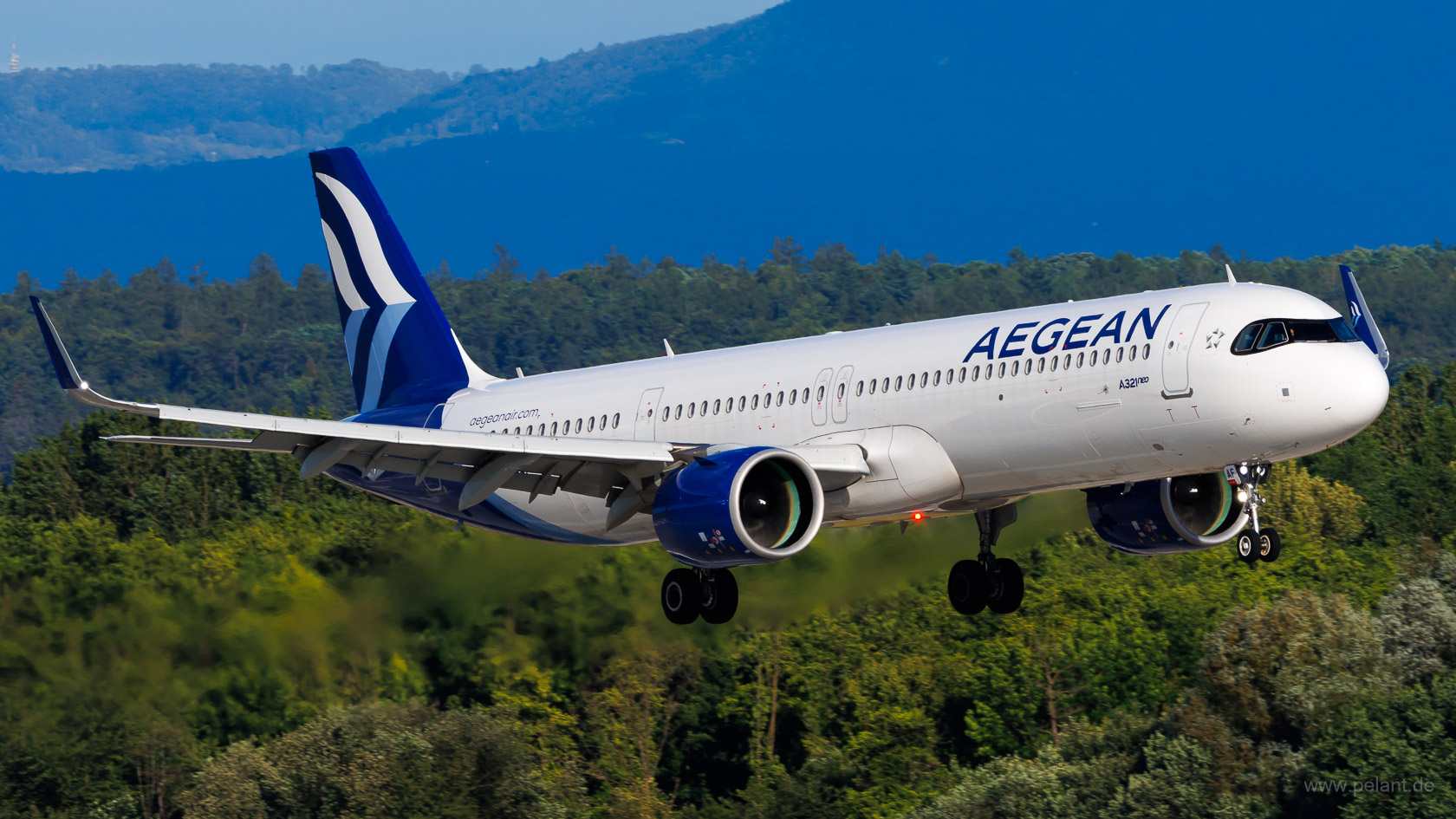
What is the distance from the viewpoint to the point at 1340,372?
2691 centimetres

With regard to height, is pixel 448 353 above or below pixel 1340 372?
above

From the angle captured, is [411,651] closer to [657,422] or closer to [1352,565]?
[657,422]

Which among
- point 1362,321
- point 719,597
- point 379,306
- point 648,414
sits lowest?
point 719,597

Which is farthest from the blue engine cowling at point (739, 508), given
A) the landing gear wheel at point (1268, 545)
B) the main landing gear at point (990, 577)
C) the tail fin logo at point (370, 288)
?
the tail fin logo at point (370, 288)

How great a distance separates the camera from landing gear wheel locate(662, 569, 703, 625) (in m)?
32.8

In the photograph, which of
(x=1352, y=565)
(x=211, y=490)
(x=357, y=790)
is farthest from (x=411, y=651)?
(x=211, y=490)

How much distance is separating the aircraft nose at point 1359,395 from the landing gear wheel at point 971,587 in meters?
8.85

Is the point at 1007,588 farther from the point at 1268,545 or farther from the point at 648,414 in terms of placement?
the point at 648,414

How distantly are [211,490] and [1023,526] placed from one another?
90347 millimetres

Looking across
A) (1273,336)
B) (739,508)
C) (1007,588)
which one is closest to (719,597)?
(739,508)

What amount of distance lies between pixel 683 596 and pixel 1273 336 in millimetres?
11050

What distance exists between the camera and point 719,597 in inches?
1294

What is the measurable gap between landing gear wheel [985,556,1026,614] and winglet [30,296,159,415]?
51.1 ft

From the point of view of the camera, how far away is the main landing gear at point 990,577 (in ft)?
112
